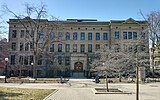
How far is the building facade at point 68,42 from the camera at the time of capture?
1997 inches

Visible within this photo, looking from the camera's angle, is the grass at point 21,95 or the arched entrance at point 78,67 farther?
the arched entrance at point 78,67

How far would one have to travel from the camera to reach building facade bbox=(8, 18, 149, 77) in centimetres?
5072

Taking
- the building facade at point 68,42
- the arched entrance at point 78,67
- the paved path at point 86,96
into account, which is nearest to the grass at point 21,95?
the paved path at point 86,96

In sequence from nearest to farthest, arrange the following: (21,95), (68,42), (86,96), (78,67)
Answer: (21,95) < (86,96) < (78,67) < (68,42)

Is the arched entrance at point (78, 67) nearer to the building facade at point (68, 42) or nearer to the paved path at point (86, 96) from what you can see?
the building facade at point (68, 42)

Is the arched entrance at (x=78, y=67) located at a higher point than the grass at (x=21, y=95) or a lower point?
higher

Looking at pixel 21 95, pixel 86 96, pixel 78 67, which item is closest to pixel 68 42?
pixel 78 67

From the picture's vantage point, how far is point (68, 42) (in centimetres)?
5250

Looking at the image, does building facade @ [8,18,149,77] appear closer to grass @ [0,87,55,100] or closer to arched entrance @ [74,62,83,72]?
arched entrance @ [74,62,83,72]

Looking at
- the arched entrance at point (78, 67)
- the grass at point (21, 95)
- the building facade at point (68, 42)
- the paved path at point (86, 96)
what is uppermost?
the building facade at point (68, 42)

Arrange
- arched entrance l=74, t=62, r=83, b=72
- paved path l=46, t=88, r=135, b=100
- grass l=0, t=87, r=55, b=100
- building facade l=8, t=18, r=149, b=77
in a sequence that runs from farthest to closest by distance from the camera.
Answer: arched entrance l=74, t=62, r=83, b=72
building facade l=8, t=18, r=149, b=77
paved path l=46, t=88, r=135, b=100
grass l=0, t=87, r=55, b=100

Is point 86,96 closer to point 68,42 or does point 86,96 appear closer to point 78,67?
point 78,67

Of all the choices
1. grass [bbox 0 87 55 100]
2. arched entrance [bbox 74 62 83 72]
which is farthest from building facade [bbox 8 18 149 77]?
grass [bbox 0 87 55 100]

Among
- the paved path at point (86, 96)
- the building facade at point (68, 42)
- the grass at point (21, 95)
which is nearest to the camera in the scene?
the grass at point (21, 95)
